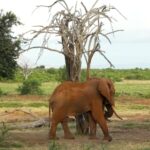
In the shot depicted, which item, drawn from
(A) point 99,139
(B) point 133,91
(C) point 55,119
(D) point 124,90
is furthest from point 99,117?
(D) point 124,90

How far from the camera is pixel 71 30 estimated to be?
56.3 feet

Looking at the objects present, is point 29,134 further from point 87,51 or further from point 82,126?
point 87,51

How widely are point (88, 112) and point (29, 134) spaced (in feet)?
6.16

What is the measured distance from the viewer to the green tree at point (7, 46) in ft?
127

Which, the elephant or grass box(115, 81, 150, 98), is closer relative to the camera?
the elephant

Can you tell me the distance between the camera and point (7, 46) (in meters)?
38.5

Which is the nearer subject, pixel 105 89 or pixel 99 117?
pixel 105 89

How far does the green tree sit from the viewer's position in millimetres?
38594

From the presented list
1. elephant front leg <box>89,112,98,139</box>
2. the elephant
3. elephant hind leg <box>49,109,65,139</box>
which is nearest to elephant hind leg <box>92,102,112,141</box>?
the elephant

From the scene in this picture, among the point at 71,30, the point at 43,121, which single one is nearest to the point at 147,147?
the point at 71,30

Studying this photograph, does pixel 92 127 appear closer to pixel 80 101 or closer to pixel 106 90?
pixel 80 101

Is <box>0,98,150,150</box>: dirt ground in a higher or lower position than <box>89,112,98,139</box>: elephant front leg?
lower

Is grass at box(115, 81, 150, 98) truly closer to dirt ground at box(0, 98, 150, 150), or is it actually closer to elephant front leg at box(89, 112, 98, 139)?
dirt ground at box(0, 98, 150, 150)

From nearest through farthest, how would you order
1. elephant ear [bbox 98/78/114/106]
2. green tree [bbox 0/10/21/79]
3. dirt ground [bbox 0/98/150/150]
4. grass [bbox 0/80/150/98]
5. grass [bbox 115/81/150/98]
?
1. dirt ground [bbox 0/98/150/150]
2. elephant ear [bbox 98/78/114/106]
3. green tree [bbox 0/10/21/79]
4. grass [bbox 115/81/150/98]
5. grass [bbox 0/80/150/98]
